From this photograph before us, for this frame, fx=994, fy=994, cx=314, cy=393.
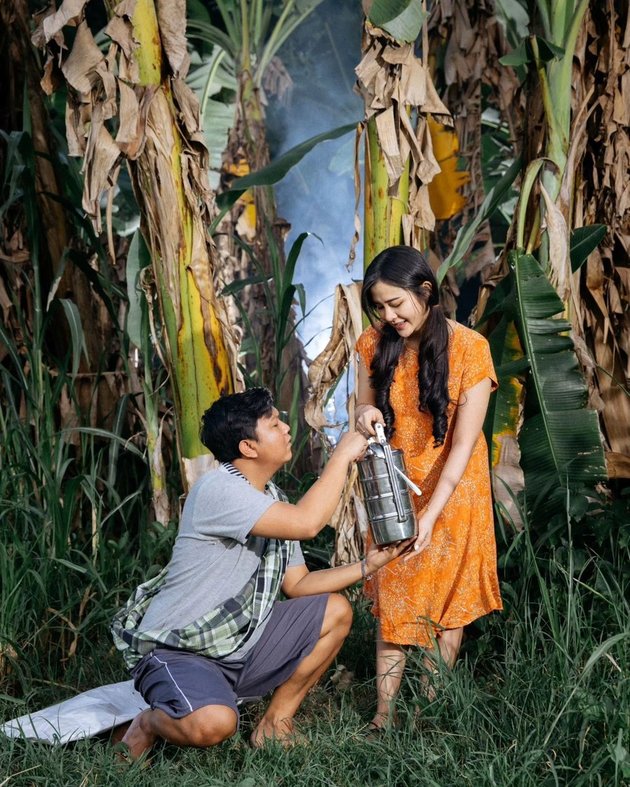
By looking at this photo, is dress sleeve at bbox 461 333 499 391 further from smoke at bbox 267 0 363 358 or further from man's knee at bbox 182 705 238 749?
smoke at bbox 267 0 363 358

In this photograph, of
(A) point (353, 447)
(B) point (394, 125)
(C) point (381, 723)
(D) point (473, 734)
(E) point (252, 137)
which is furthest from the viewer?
(E) point (252, 137)

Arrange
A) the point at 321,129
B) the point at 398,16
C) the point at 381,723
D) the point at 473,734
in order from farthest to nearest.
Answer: the point at 321,129 < the point at 398,16 < the point at 381,723 < the point at 473,734

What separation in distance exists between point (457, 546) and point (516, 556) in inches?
20.5

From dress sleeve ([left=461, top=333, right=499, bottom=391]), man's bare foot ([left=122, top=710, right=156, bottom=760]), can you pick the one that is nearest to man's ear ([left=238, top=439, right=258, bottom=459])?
dress sleeve ([left=461, top=333, right=499, bottom=391])

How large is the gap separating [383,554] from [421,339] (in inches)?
20.9

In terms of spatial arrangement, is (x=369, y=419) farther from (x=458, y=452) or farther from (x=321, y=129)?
(x=321, y=129)

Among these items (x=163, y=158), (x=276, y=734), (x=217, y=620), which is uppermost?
(x=163, y=158)

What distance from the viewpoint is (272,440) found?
2318mm

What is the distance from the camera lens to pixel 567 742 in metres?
1.85

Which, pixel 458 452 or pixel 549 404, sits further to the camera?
pixel 549 404

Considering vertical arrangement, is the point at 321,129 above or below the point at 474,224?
above

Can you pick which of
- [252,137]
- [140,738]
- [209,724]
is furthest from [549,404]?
[252,137]

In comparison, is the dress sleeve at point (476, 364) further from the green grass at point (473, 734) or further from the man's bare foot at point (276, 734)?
the man's bare foot at point (276, 734)

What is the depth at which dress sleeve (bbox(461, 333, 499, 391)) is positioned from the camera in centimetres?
236
